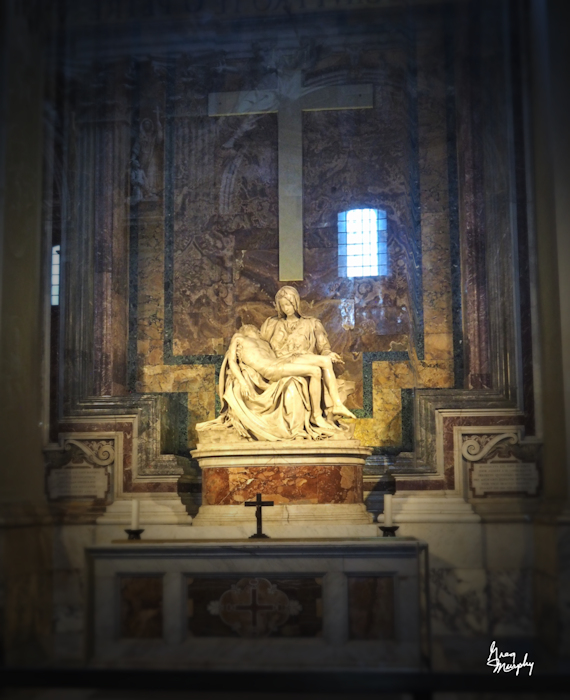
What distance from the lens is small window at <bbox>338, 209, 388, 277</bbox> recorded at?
29.8 feet

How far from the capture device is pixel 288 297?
835 cm

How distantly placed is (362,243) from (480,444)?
7.79ft

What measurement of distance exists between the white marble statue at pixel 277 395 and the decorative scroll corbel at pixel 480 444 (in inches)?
43.9

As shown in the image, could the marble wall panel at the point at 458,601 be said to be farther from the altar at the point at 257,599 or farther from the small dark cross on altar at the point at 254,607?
the small dark cross on altar at the point at 254,607

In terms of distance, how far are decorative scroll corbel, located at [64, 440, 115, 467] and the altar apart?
2188 mm

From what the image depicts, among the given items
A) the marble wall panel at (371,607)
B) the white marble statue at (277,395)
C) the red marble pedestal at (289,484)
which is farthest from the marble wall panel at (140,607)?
the white marble statue at (277,395)

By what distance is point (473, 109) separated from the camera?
8.80 m

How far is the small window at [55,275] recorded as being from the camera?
8.77 metres

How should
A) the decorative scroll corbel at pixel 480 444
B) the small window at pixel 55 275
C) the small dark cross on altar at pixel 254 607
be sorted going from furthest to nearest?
the small window at pixel 55 275, the decorative scroll corbel at pixel 480 444, the small dark cross on altar at pixel 254 607

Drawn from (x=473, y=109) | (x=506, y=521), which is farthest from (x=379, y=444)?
(x=473, y=109)

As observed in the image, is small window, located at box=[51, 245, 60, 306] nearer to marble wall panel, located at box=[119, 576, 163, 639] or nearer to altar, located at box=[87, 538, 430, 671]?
altar, located at box=[87, 538, 430, 671]

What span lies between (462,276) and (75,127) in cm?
414
